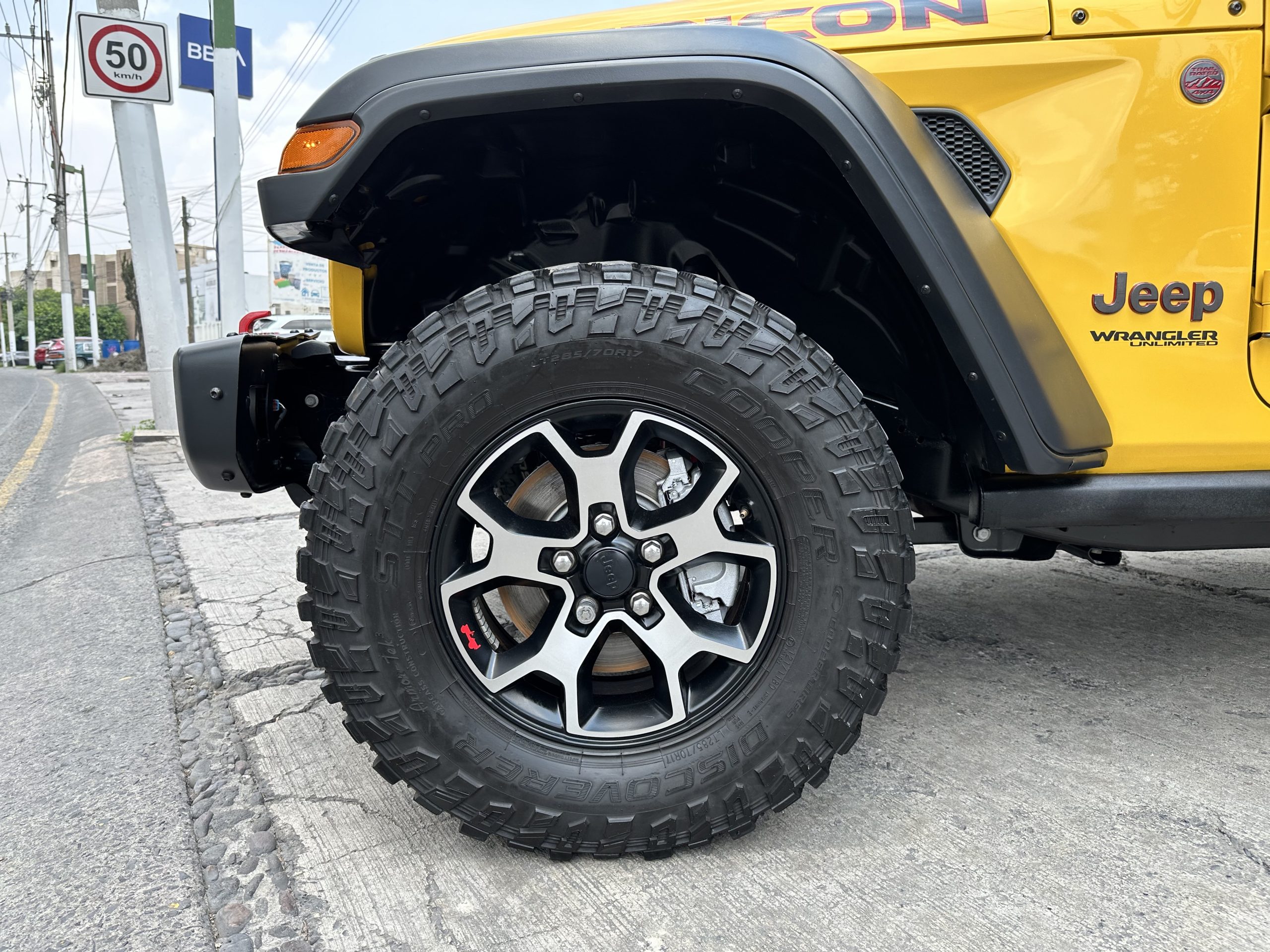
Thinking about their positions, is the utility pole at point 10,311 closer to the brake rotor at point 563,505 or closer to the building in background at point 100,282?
the building in background at point 100,282

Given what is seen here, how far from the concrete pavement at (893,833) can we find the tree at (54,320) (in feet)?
→ 243

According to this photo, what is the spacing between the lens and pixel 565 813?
1562 mm

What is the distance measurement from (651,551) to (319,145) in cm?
100

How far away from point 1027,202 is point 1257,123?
0.47 meters

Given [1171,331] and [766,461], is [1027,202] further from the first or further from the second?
[766,461]

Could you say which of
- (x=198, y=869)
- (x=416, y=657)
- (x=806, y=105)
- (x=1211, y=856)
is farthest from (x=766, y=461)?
(x=198, y=869)

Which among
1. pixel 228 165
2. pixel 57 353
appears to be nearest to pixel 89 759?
pixel 228 165

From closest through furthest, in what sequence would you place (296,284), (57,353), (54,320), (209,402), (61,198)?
(209,402)
(61,198)
(296,284)
(57,353)
(54,320)

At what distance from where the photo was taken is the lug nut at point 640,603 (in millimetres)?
1613

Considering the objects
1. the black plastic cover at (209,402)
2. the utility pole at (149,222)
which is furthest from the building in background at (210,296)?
the black plastic cover at (209,402)

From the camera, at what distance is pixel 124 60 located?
698cm

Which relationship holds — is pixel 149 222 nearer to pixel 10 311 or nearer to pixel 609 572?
Result: pixel 609 572

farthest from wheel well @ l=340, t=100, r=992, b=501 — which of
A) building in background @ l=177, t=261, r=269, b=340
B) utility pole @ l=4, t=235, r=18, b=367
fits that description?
utility pole @ l=4, t=235, r=18, b=367

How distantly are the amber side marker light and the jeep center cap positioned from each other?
0.90 meters
